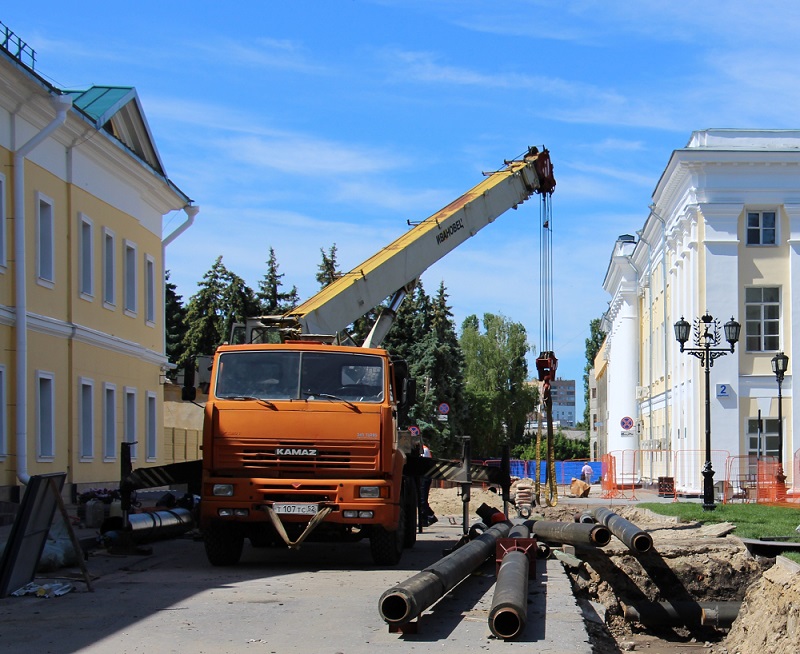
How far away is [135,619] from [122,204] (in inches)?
848

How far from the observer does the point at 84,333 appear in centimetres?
2708

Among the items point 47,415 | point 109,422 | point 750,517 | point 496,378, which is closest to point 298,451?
point 750,517

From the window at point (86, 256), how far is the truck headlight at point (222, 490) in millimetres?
14424

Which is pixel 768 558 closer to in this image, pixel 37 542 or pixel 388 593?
pixel 388 593

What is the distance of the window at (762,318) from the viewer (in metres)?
39.1

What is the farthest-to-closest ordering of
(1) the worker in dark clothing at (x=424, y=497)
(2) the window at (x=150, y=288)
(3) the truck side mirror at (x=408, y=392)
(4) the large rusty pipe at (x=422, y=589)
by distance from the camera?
(2) the window at (x=150, y=288) < (1) the worker in dark clothing at (x=424, y=497) < (3) the truck side mirror at (x=408, y=392) < (4) the large rusty pipe at (x=422, y=589)

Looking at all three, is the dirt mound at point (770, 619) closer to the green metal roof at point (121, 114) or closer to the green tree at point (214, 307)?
the green metal roof at point (121, 114)

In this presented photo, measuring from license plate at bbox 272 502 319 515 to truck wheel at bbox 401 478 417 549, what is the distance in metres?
2.85

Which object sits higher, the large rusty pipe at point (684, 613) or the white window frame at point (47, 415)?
the white window frame at point (47, 415)

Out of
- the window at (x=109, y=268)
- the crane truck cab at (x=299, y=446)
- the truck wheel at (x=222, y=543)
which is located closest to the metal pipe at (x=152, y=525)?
the truck wheel at (x=222, y=543)

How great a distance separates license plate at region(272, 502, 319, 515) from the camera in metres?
13.7

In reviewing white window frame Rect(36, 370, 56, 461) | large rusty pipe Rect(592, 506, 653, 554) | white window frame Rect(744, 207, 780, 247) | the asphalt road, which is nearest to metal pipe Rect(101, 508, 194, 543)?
the asphalt road

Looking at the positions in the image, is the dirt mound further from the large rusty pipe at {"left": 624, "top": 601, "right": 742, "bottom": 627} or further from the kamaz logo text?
the kamaz logo text

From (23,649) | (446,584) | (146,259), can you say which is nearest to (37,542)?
(23,649)
